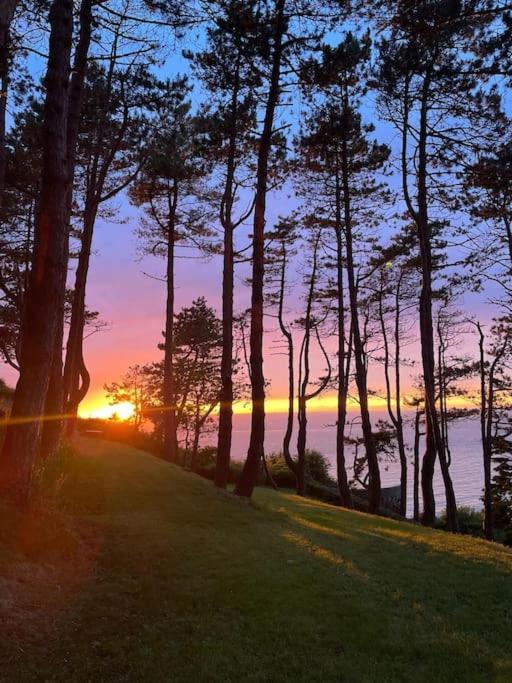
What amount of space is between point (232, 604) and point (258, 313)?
7706 millimetres

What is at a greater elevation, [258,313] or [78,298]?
[78,298]

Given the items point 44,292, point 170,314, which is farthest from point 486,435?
point 44,292

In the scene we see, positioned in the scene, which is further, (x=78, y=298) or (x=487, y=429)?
(x=487, y=429)

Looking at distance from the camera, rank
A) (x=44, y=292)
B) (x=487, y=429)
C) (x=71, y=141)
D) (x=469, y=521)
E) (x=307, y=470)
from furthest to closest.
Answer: (x=307, y=470), (x=469, y=521), (x=487, y=429), (x=71, y=141), (x=44, y=292)

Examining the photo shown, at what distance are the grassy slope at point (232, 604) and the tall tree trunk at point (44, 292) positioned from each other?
762 millimetres

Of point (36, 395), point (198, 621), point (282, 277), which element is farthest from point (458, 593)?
point (282, 277)

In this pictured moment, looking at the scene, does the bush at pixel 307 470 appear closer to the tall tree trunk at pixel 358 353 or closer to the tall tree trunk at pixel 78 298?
the tall tree trunk at pixel 358 353

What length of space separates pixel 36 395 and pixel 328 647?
173 inches

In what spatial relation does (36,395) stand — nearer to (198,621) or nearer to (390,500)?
(198,621)

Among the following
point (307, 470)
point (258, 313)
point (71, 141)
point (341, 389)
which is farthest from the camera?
point (307, 470)

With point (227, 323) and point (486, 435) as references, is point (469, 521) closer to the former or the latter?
point (486, 435)

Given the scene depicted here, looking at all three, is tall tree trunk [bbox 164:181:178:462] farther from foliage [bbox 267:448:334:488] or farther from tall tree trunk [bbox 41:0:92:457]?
foliage [bbox 267:448:334:488]

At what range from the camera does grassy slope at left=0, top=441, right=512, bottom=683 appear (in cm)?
418

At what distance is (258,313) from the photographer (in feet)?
40.7
